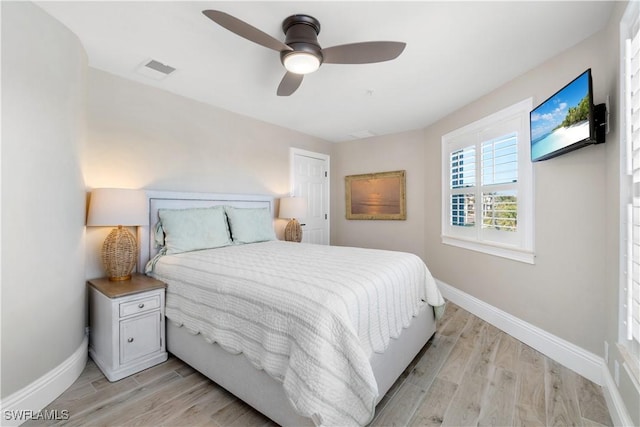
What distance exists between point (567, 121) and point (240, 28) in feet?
7.21

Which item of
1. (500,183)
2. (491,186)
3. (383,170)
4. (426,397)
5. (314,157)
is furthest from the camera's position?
(314,157)

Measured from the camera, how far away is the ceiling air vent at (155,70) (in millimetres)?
2352

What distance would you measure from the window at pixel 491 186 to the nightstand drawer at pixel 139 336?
3.14m

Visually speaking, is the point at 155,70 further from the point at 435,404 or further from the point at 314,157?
the point at 435,404

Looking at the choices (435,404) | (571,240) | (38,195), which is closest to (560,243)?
(571,240)

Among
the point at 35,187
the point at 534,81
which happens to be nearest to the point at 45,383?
the point at 35,187

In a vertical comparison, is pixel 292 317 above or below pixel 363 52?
below

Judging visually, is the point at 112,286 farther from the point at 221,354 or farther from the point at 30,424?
the point at 221,354

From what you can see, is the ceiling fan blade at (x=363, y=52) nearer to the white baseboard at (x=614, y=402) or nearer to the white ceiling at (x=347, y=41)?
the white ceiling at (x=347, y=41)

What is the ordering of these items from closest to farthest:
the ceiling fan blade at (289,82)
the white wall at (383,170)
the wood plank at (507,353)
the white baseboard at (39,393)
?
the white baseboard at (39,393), the wood plank at (507,353), the ceiling fan blade at (289,82), the white wall at (383,170)

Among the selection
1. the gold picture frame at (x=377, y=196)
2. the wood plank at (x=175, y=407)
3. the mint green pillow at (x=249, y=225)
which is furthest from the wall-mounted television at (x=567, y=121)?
the wood plank at (x=175, y=407)

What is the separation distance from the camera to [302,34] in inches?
69.1

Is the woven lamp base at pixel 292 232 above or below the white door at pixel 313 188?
below

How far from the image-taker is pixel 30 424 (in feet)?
4.89
